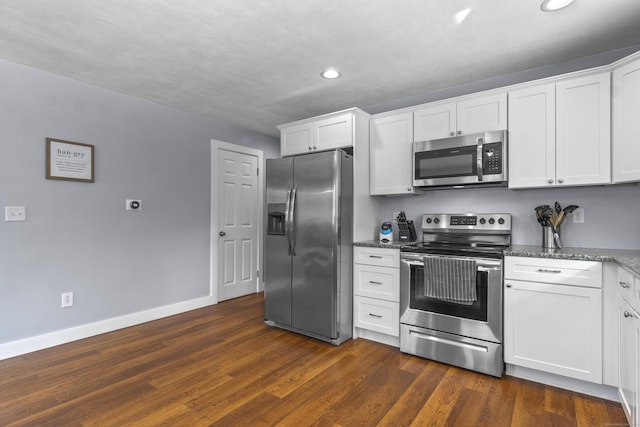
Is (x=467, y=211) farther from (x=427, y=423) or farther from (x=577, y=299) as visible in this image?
(x=427, y=423)

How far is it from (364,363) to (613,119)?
97.7 inches

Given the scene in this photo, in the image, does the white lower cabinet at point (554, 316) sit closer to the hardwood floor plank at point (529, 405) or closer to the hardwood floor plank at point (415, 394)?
the hardwood floor plank at point (529, 405)

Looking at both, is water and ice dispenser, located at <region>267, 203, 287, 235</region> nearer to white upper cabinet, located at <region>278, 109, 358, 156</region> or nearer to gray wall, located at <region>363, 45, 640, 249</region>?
white upper cabinet, located at <region>278, 109, 358, 156</region>

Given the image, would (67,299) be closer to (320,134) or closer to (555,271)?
(320,134)

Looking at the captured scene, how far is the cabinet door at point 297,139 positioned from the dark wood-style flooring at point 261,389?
1.92 meters

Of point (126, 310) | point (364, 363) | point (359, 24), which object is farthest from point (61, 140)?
point (364, 363)

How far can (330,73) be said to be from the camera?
289 cm

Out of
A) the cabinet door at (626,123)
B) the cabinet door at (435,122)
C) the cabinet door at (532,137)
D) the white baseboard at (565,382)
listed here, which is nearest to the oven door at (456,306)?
the white baseboard at (565,382)

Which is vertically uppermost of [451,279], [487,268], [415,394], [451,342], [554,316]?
[487,268]

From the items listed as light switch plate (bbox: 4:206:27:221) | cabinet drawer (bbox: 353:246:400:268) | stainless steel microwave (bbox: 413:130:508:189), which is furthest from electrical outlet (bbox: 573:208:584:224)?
light switch plate (bbox: 4:206:27:221)

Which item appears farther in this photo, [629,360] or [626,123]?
[626,123]

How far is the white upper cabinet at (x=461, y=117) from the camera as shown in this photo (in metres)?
2.68

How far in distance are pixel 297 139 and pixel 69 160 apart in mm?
2134

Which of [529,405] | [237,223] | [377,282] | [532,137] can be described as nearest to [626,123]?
[532,137]
